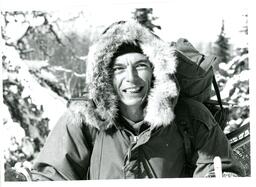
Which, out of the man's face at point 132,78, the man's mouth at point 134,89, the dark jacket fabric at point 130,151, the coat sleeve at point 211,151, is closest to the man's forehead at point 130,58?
the man's face at point 132,78

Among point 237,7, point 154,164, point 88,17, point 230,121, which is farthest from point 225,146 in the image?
point 88,17

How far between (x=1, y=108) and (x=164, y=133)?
909 mm

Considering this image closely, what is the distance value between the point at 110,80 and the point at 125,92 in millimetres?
96

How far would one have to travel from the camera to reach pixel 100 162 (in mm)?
2025

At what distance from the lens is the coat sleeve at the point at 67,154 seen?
198 centimetres

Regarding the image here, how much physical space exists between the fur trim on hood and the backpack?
0.25ft

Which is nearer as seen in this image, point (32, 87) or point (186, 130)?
point (186, 130)

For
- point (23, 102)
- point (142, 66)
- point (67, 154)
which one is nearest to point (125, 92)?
point (142, 66)

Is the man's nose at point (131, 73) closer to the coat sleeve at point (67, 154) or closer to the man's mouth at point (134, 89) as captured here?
the man's mouth at point (134, 89)

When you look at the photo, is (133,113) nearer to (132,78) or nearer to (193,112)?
(132,78)

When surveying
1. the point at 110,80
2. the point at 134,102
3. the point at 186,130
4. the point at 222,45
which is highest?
the point at 222,45

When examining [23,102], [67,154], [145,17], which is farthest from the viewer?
[23,102]

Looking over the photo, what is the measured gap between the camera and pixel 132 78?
201cm

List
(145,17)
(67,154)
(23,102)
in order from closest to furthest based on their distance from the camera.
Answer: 1. (67,154)
2. (145,17)
3. (23,102)
